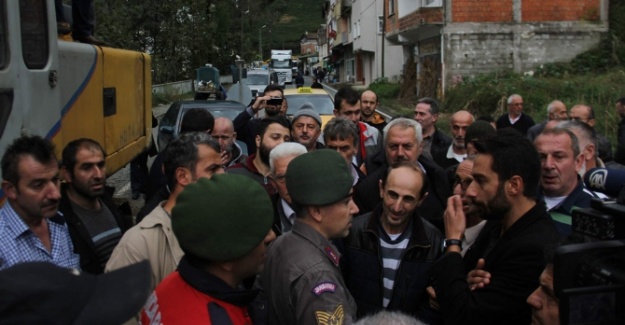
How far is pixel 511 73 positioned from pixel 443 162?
20.8 meters

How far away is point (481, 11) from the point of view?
26547 mm

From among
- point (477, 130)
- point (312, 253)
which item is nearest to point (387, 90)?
point (477, 130)

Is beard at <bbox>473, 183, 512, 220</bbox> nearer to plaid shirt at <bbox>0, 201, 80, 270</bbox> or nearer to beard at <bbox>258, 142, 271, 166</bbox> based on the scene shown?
plaid shirt at <bbox>0, 201, 80, 270</bbox>

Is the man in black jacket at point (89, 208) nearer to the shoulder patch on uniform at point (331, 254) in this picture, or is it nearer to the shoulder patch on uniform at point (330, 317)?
the shoulder patch on uniform at point (331, 254)

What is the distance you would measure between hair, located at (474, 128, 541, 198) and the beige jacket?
1.57 metres

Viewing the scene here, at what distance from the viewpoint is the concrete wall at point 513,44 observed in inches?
1049

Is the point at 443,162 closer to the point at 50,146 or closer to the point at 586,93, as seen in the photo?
the point at 50,146

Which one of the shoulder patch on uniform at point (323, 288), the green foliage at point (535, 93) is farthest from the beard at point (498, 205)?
the green foliage at point (535, 93)

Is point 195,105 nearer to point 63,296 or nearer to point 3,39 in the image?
point 3,39

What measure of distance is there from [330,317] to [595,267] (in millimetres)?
951

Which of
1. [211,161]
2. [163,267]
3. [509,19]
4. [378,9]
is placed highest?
[378,9]

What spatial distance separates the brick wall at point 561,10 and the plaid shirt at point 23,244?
25.8m

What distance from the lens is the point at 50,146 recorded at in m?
3.63

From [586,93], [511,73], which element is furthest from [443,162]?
[511,73]
